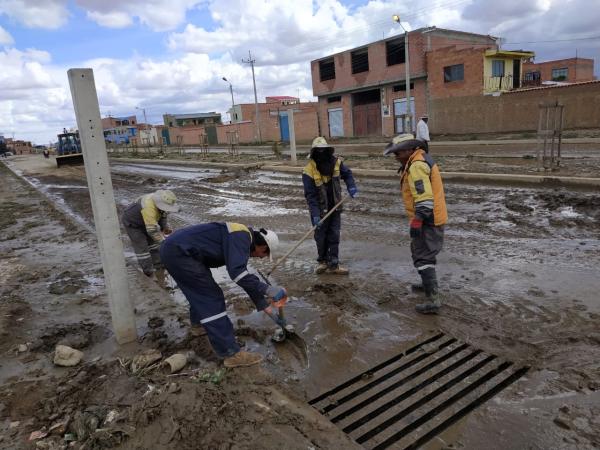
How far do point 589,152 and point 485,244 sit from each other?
35.4ft

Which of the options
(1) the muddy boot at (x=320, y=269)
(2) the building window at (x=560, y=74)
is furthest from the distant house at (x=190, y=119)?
(1) the muddy boot at (x=320, y=269)

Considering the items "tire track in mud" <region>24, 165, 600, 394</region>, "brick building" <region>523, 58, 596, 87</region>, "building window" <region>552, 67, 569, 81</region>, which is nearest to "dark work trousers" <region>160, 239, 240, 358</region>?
"tire track in mud" <region>24, 165, 600, 394</region>

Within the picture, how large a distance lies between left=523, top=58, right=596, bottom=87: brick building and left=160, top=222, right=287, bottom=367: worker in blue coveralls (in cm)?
4540

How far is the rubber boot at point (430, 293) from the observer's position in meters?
4.29

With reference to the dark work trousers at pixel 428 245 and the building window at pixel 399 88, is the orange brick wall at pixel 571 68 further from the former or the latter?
the dark work trousers at pixel 428 245

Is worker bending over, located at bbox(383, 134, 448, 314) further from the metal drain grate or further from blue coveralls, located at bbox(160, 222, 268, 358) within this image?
blue coveralls, located at bbox(160, 222, 268, 358)

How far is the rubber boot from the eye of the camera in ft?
14.1

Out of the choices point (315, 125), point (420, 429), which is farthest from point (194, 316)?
point (315, 125)

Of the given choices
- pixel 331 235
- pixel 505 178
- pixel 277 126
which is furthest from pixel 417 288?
pixel 277 126

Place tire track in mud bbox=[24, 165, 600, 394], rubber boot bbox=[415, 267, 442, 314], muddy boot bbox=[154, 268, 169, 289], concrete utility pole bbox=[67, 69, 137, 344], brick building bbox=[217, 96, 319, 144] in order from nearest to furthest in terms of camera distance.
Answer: concrete utility pole bbox=[67, 69, 137, 344] → tire track in mud bbox=[24, 165, 600, 394] → rubber boot bbox=[415, 267, 442, 314] → muddy boot bbox=[154, 268, 169, 289] → brick building bbox=[217, 96, 319, 144]

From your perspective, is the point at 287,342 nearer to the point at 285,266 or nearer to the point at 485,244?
the point at 285,266

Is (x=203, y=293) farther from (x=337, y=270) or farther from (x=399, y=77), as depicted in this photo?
(x=399, y=77)

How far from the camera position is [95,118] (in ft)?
11.4

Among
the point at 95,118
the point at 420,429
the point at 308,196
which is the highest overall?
the point at 95,118
